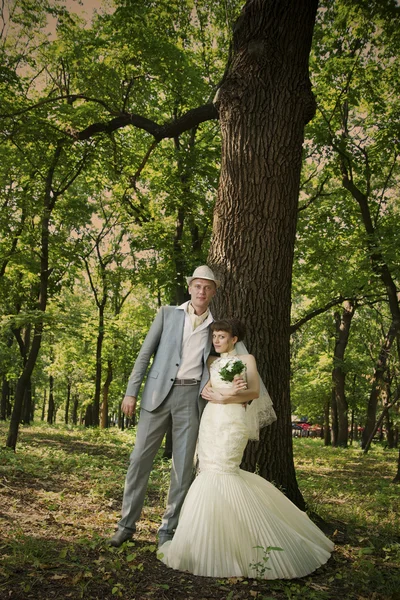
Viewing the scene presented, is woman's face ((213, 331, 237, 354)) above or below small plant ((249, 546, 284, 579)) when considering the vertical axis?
above

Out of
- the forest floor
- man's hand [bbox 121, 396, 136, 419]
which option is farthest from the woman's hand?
the forest floor

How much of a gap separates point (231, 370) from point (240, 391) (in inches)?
8.1

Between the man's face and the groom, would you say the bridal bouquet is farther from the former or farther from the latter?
the man's face

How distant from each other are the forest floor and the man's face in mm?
2217

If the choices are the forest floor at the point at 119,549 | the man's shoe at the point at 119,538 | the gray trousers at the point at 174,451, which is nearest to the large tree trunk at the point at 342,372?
the forest floor at the point at 119,549

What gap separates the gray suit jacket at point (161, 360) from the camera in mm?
4531

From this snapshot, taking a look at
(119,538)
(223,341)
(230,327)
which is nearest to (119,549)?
(119,538)

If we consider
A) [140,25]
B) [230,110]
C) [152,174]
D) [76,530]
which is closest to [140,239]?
[152,174]

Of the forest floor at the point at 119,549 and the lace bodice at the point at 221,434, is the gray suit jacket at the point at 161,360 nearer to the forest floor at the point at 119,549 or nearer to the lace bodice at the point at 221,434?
the lace bodice at the point at 221,434

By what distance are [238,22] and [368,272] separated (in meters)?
9.31

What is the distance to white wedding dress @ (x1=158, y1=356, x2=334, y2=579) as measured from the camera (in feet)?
12.5

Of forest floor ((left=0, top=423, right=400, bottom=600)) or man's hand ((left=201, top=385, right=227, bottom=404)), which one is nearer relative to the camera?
forest floor ((left=0, top=423, right=400, bottom=600))

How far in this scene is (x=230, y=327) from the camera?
4535 millimetres

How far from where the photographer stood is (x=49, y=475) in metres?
8.40
